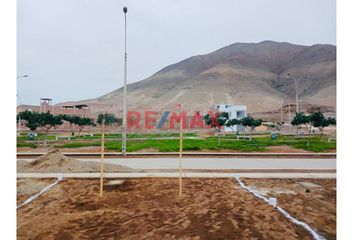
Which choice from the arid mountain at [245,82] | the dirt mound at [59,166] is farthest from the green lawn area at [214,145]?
the arid mountain at [245,82]

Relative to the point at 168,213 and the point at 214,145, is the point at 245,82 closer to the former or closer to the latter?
the point at 214,145

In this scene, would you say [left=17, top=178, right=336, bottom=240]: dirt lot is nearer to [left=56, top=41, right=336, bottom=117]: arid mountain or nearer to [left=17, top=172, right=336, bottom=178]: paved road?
[left=17, top=172, right=336, bottom=178]: paved road

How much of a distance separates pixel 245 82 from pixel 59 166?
378 ft

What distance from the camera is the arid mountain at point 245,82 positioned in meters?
93.2

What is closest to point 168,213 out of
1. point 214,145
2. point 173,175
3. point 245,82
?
point 173,175

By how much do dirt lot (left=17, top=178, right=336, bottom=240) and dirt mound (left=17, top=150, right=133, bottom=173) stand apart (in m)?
2.30

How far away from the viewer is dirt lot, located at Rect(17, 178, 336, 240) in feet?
14.9

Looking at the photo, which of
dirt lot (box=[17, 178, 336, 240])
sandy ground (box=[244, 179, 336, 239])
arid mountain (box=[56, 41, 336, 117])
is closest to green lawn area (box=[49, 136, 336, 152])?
sandy ground (box=[244, 179, 336, 239])

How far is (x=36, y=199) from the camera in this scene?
21.6 ft

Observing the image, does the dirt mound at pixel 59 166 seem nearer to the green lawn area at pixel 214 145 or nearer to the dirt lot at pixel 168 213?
the dirt lot at pixel 168 213

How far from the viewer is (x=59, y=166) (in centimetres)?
1045

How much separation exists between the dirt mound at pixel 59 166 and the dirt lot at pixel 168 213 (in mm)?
2301

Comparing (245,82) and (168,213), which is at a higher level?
(245,82)

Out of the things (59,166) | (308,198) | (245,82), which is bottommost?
(308,198)
